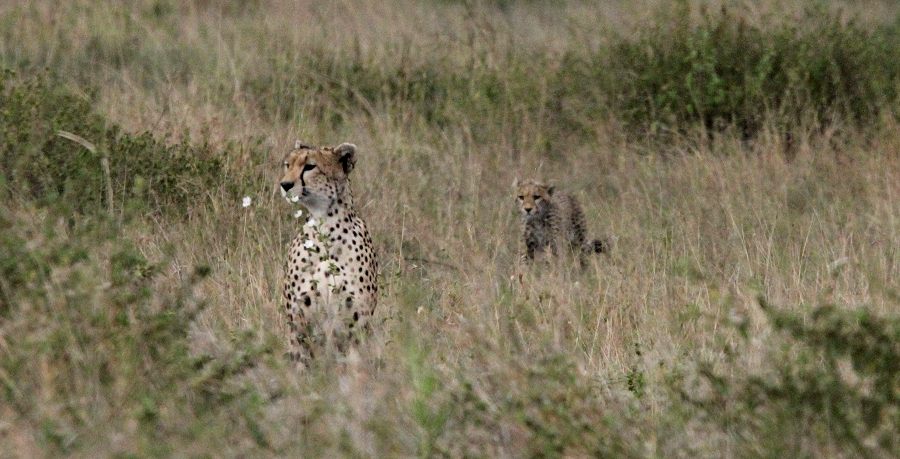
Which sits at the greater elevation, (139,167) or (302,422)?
(139,167)

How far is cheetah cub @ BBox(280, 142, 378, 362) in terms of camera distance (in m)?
4.93

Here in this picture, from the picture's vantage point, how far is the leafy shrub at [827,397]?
136 inches

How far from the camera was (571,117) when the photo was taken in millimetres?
8656

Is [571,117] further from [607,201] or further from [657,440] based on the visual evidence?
[657,440]

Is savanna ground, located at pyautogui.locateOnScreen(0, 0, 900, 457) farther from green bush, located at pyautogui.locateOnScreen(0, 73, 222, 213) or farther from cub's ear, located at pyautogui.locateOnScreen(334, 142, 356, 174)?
cub's ear, located at pyautogui.locateOnScreen(334, 142, 356, 174)

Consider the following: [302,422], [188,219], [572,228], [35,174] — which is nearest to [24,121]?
[35,174]

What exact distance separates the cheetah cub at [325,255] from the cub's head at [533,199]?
2.11 m

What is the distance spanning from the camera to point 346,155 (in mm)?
5223

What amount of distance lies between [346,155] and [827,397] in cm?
218

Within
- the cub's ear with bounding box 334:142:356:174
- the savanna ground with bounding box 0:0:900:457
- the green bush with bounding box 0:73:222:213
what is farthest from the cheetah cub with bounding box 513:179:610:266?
the cub's ear with bounding box 334:142:356:174

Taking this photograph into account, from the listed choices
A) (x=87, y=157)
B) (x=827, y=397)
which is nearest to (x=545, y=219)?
A: (x=87, y=157)

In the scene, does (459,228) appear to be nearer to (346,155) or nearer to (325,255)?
(346,155)

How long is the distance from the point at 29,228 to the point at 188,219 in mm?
2645

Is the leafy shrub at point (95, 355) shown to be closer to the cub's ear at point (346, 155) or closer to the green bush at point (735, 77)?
the cub's ear at point (346, 155)
